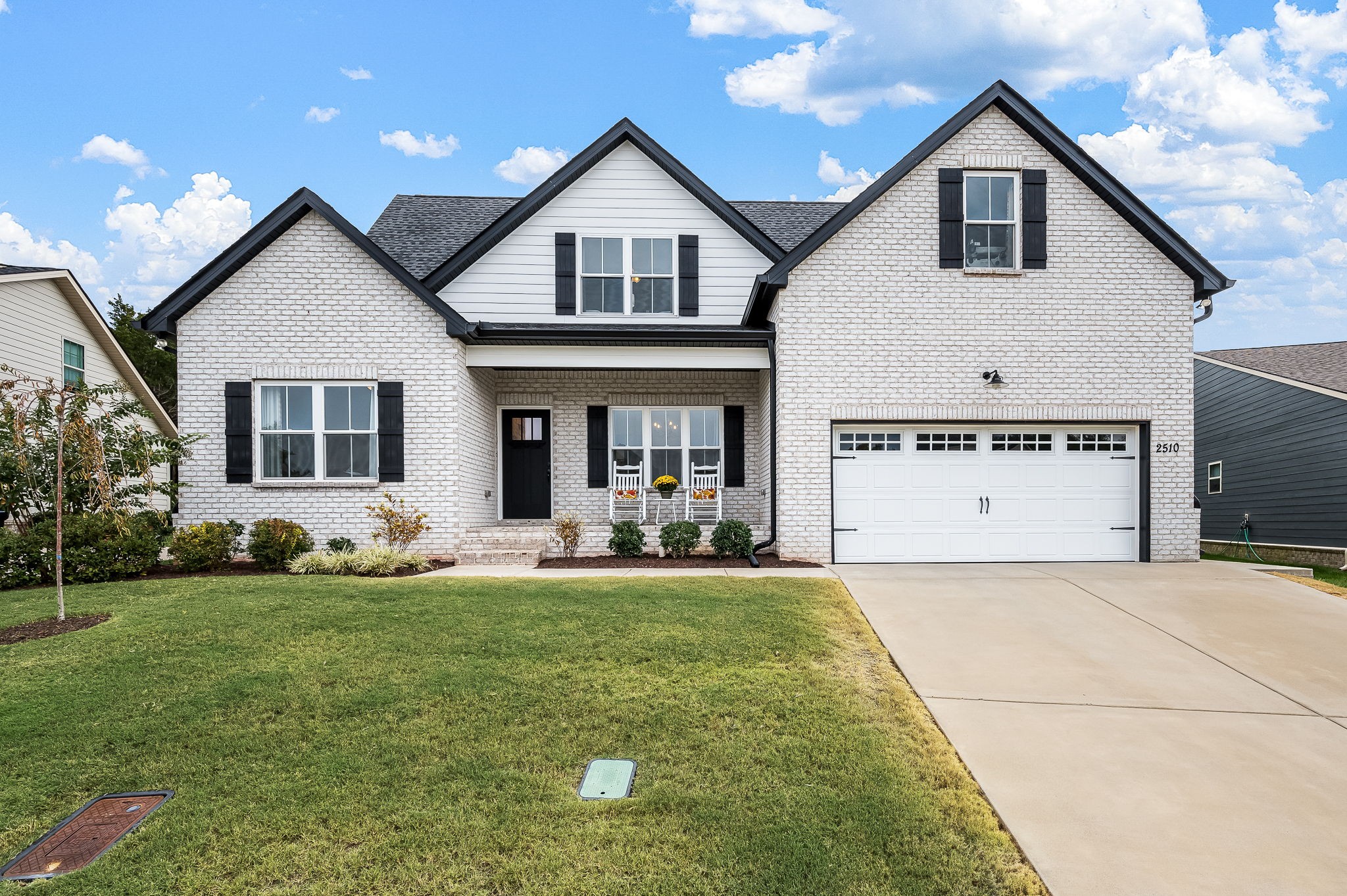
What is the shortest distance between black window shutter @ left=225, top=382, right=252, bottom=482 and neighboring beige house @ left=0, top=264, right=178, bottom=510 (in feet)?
16.5

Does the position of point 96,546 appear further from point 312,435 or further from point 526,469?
point 526,469

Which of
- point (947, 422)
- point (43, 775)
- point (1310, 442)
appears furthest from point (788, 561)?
point (1310, 442)

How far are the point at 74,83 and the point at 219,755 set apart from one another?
71.9 ft

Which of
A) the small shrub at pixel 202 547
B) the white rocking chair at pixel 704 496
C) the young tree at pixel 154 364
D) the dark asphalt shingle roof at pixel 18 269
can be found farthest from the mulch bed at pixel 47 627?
the young tree at pixel 154 364

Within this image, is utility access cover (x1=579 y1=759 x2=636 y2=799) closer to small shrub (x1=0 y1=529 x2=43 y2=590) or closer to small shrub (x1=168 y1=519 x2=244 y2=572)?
small shrub (x1=168 y1=519 x2=244 y2=572)

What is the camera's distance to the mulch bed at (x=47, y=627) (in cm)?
642

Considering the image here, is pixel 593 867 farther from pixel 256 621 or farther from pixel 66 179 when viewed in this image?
pixel 66 179

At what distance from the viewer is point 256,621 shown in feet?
21.8

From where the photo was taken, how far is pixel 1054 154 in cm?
1159

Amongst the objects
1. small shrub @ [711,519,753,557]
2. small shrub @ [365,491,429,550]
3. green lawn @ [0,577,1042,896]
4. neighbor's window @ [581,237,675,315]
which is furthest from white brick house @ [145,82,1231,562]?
green lawn @ [0,577,1042,896]

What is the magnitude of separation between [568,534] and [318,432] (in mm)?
4338

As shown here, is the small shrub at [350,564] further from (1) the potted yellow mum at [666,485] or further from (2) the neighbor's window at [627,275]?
(2) the neighbor's window at [627,275]

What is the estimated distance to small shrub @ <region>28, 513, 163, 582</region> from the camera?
30.7ft

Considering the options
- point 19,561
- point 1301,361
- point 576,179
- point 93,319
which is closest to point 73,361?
point 93,319
